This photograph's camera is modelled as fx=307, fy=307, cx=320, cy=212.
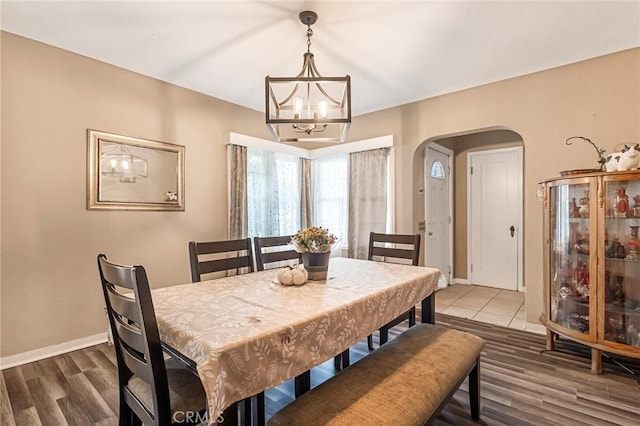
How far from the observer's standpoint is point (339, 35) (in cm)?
247

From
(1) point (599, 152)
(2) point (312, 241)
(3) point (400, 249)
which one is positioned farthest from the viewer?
(3) point (400, 249)

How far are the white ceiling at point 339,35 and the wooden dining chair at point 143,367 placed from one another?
6.40 ft

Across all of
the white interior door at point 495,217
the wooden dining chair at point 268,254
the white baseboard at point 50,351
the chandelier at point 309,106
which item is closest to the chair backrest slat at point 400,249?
the wooden dining chair at point 268,254

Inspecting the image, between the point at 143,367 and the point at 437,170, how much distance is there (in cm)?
449

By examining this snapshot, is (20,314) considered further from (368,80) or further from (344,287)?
(368,80)

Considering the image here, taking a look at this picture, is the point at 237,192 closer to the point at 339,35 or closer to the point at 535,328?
the point at 339,35


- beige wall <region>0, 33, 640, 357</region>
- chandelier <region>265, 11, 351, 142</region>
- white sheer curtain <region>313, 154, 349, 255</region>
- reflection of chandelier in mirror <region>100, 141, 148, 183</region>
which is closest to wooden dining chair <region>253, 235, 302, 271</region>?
chandelier <region>265, 11, 351, 142</region>

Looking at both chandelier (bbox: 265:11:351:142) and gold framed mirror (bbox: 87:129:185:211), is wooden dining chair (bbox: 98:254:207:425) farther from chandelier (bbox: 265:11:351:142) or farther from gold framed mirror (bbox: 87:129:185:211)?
gold framed mirror (bbox: 87:129:185:211)

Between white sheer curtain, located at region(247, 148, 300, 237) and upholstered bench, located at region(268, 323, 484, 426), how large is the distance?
2.65 meters

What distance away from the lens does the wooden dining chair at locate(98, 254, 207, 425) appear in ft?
3.43

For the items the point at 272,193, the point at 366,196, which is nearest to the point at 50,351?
the point at 272,193

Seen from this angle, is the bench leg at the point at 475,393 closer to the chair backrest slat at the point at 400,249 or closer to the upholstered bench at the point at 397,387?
the upholstered bench at the point at 397,387

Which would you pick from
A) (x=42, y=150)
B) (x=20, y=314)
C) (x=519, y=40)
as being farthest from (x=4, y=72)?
(x=519, y=40)

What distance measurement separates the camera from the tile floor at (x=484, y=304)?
3422mm
